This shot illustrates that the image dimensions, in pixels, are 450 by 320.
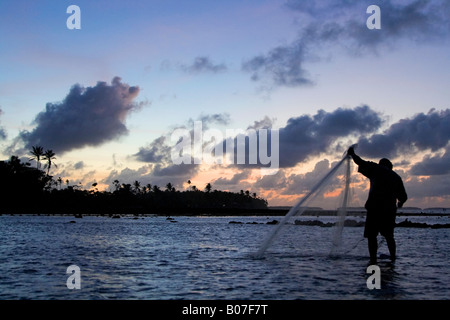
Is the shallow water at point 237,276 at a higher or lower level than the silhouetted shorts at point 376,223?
lower

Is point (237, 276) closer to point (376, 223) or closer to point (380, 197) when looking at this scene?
point (376, 223)

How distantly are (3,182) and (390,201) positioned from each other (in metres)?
133

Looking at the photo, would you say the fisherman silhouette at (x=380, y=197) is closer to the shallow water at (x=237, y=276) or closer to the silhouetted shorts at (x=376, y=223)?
the silhouetted shorts at (x=376, y=223)

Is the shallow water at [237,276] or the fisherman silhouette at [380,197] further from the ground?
the fisherman silhouette at [380,197]

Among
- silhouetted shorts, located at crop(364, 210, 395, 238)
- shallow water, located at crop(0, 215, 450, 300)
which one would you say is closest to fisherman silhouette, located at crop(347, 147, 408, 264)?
silhouetted shorts, located at crop(364, 210, 395, 238)

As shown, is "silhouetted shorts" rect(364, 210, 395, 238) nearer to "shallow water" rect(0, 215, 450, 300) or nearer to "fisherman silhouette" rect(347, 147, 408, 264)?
"fisherman silhouette" rect(347, 147, 408, 264)

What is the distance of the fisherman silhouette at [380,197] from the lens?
13.5m

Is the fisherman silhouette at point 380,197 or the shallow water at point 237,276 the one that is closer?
the shallow water at point 237,276

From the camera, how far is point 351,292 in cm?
1049

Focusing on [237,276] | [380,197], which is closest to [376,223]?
[380,197]

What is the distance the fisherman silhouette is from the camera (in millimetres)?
13492

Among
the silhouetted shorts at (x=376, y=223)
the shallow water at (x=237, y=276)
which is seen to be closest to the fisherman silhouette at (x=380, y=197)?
the silhouetted shorts at (x=376, y=223)
